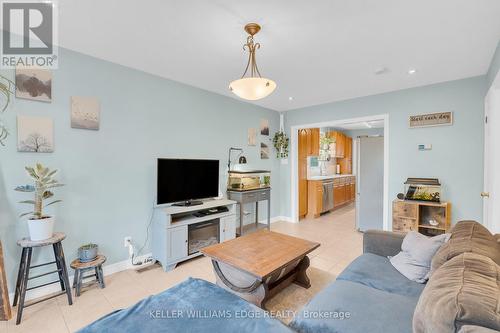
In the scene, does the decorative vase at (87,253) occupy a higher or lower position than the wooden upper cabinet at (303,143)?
lower

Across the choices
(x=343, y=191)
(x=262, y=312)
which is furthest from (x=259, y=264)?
(x=343, y=191)

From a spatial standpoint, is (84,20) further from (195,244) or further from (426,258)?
(426,258)

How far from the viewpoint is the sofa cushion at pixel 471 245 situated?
131cm

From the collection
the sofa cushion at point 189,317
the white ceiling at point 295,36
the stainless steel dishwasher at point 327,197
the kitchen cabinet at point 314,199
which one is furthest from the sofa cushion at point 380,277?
the stainless steel dishwasher at point 327,197

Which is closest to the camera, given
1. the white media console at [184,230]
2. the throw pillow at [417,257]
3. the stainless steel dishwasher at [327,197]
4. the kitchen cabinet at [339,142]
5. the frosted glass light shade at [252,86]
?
the throw pillow at [417,257]

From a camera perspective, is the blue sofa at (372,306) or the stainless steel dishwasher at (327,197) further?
the stainless steel dishwasher at (327,197)

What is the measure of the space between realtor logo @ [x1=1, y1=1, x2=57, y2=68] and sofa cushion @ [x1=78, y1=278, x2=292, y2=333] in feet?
7.40

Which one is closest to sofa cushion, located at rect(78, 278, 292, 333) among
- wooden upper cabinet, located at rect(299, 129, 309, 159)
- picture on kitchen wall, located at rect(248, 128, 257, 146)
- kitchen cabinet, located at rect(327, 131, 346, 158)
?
picture on kitchen wall, located at rect(248, 128, 257, 146)

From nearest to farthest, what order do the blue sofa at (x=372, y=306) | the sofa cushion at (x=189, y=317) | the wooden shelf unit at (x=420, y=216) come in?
the blue sofa at (x=372, y=306) → the sofa cushion at (x=189, y=317) → the wooden shelf unit at (x=420, y=216)

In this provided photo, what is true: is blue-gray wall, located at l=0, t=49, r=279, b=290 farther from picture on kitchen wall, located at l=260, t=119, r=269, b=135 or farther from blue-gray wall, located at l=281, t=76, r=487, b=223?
blue-gray wall, located at l=281, t=76, r=487, b=223

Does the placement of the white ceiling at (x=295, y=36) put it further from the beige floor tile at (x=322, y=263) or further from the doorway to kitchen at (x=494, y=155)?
the beige floor tile at (x=322, y=263)

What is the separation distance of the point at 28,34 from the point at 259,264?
9.81ft

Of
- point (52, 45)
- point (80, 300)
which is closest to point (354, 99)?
point (52, 45)

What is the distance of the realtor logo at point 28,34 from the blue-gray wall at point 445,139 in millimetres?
4227
